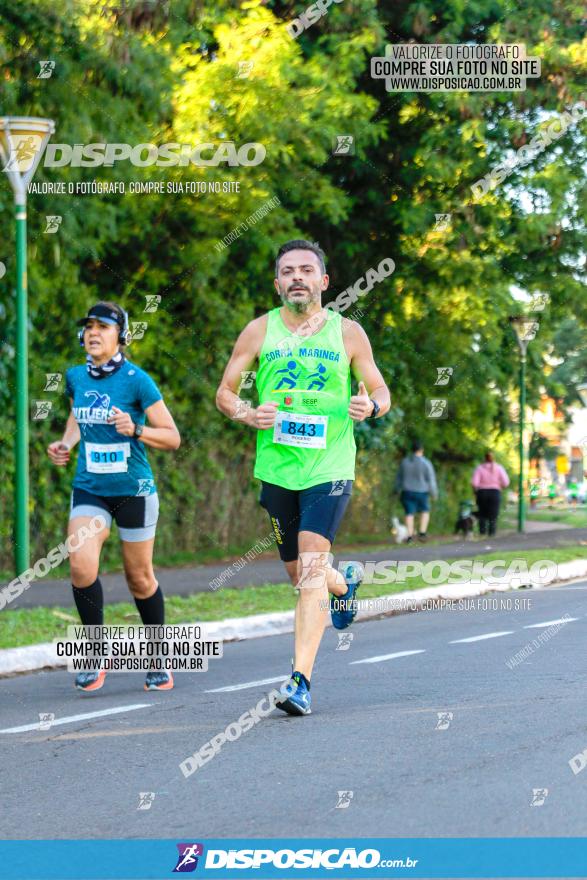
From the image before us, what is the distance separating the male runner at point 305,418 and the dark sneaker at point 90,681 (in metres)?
1.61

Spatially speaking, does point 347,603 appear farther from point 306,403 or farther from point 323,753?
point 323,753

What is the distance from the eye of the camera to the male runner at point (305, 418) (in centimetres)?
743

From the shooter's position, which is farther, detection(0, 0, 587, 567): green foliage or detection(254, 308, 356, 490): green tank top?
detection(0, 0, 587, 567): green foliage

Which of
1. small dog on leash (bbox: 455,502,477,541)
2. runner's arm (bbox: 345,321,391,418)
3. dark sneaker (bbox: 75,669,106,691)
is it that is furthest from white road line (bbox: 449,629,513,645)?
small dog on leash (bbox: 455,502,477,541)

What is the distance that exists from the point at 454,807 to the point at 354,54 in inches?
632

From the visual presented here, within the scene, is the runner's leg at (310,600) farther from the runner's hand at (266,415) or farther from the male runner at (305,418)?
the runner's hand at (266,415)

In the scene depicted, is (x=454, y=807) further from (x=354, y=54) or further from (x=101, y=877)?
(x=354, y=54)

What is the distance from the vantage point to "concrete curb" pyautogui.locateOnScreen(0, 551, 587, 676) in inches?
394

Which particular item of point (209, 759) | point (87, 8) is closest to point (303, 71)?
point (87, 8)

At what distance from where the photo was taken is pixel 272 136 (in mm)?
18562

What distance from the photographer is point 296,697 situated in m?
7.38

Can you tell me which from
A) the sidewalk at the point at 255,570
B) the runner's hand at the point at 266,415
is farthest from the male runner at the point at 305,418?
the sidewalk at the point at 255,570

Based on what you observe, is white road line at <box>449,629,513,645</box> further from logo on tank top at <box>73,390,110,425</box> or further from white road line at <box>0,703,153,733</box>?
logo on tank top at <box>73,390,110,425</box>

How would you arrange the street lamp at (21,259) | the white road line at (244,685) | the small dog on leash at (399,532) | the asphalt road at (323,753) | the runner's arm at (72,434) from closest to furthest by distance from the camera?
the asphalt road at (323,753), the white road line at (244,685), the runner's arm at (72,434), the street lamp at (21,259), the small dog on leash at (399,532)
